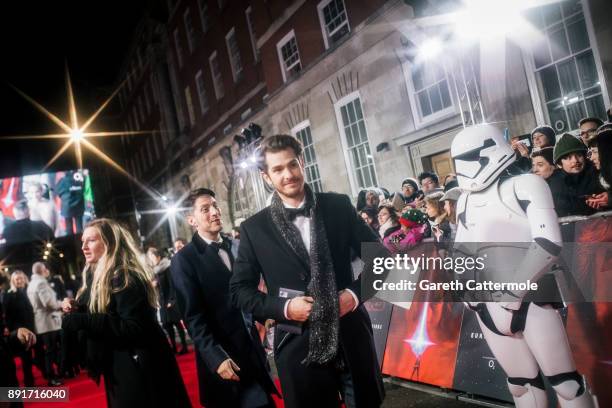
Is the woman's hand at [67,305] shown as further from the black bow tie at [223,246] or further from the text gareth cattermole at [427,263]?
the text gareth cattermole at [427,263]

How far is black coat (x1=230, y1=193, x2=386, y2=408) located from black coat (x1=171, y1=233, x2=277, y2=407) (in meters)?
0.83

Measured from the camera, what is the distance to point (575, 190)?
3.93 metres

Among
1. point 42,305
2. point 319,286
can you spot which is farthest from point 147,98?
point 319,286

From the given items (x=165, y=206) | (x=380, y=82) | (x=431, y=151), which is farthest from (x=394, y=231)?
(x=165, y=206)

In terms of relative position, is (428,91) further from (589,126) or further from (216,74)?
(216,74)

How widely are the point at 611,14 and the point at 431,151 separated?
3379 mm

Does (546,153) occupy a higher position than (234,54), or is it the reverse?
(234,54)

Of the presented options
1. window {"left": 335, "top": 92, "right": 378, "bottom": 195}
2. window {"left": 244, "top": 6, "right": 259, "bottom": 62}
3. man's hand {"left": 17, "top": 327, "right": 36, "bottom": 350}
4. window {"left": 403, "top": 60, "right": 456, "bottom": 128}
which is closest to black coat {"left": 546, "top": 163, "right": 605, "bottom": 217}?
window {"left": 403, "top": 60, "right": 456, "bottom": 128}

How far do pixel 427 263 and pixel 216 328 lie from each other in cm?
208

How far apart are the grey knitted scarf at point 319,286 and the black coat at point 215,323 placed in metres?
1.10

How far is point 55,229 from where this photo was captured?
22484 mm

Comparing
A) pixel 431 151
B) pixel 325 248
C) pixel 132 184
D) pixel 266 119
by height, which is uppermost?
pixel 132 184

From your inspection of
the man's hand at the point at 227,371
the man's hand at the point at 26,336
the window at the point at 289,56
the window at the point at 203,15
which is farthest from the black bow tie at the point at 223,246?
the window at the point at 203,15

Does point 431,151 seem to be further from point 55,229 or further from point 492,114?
point 55,229
